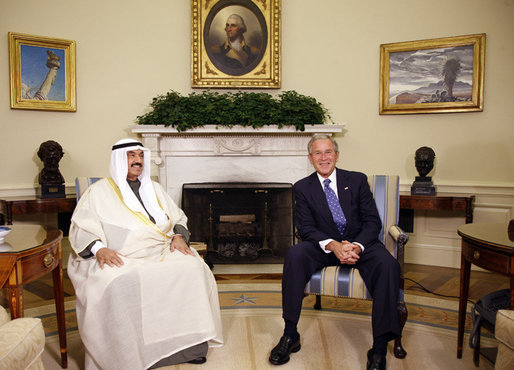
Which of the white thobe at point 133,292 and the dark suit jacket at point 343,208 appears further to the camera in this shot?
the dark suit jacket at point 343,208

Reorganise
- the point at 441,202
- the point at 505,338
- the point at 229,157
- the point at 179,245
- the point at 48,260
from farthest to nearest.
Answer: the point at 229,157
the point at 441,202
the point at 179,245
the point at 48,260
the point at 505,338

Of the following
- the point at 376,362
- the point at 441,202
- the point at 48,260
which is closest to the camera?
the point at 48,260

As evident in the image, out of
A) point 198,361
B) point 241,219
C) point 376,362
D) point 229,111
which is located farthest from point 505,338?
point 229,111

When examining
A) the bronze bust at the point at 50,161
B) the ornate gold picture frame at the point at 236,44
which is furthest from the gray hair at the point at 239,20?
the bronze bust at the point at 50,161

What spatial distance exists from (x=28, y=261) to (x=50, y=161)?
266 cm

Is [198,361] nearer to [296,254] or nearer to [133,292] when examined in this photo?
[133,292]

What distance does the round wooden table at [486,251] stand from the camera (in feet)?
6.71

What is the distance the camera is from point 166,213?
283cm

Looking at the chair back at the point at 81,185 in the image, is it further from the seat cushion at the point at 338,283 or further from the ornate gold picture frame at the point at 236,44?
the ornate gold picture frame at the point at 236,44

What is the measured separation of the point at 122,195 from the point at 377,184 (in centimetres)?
198

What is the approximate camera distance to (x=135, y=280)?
2.28 metres

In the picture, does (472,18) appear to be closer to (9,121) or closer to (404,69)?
(404,69)

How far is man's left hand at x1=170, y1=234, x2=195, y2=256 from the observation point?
2.65m

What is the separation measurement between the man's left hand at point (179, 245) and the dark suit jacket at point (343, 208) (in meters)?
0.84
